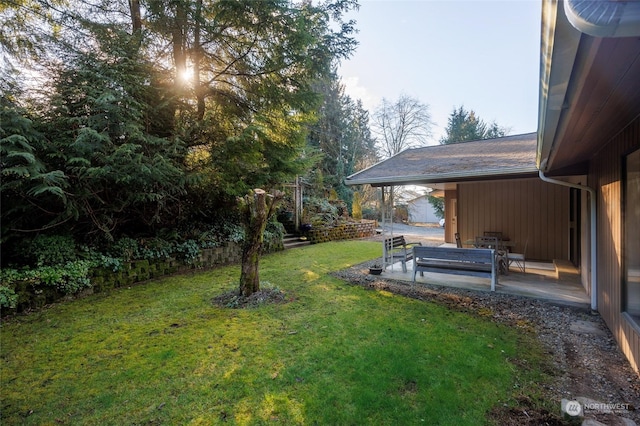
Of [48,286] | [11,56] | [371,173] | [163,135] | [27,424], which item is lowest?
[27,424]

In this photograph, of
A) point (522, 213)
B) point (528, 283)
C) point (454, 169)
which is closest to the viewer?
point (528, 283)

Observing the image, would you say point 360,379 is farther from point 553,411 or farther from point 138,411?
point 138,411

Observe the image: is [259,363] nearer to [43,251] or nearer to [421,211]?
[43,251]

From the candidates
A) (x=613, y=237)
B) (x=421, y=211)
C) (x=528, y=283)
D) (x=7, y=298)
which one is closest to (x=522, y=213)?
(x=528, y=283)

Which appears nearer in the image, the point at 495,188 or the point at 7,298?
the point at 7,298

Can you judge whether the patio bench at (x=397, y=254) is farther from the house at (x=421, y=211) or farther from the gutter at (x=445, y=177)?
the house at (x=421, y=211)

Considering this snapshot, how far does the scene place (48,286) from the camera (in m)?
4.97

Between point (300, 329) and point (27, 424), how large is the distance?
2.68 metres

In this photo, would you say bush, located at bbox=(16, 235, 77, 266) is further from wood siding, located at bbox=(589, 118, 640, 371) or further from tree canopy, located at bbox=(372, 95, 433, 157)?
tree canopy, located at bbox=(372, 95, 433, 157)

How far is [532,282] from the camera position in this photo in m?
6.05

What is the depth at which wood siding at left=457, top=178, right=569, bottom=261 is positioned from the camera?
8125mm

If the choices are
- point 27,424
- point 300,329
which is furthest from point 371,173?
point 27,424

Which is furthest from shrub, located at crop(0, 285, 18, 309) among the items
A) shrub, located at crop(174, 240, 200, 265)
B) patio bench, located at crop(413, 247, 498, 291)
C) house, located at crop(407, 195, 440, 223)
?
house, located at crop(407, 195, 440, 223)

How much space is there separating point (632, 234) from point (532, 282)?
11.1 ft
